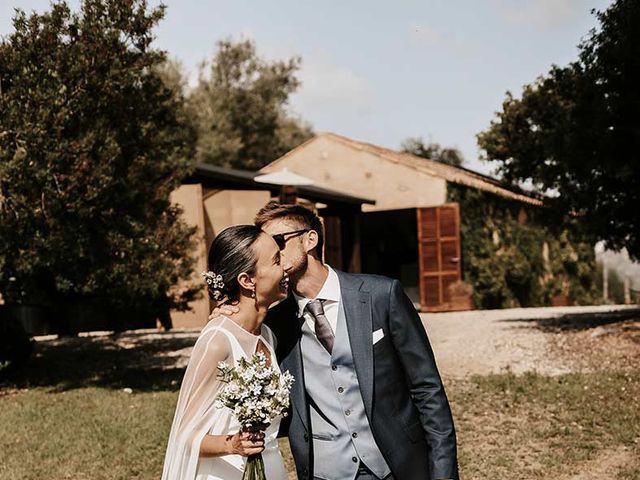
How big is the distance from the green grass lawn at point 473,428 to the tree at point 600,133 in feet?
16.0

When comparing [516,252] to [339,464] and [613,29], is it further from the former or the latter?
[339,464]

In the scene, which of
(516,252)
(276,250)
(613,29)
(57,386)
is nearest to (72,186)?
(57,386)

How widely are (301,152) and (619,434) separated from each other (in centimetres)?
2130

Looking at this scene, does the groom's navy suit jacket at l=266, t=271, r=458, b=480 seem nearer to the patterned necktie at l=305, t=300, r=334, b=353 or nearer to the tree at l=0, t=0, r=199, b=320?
the patterned necktie at l=305, t=300, r=334, b=353

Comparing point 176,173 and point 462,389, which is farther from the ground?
point 176,173

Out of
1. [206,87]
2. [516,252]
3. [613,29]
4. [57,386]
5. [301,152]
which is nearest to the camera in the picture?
[57,386]

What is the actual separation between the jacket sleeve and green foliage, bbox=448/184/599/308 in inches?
850

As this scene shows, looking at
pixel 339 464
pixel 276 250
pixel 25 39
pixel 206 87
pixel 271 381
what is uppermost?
pixel 206 87

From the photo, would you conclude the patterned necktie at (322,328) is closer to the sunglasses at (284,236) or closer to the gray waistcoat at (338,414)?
the gray waistcoat at (338,414)

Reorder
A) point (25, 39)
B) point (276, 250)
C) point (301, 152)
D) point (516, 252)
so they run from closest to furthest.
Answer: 1. point (276, 250)
2. point (25, 39)
3. point (516, 252)
4. point (301, 152)

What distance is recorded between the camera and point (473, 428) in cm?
861

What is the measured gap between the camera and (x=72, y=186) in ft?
35.5

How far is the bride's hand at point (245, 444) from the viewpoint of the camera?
315 cm

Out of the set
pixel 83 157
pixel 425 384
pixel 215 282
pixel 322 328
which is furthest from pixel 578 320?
pixel 215 282
